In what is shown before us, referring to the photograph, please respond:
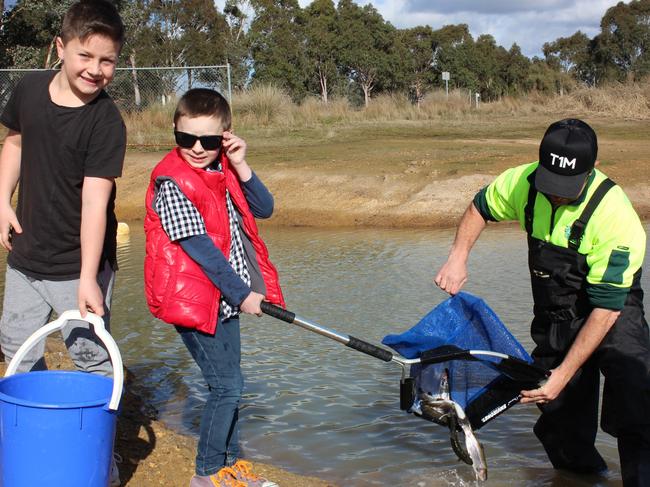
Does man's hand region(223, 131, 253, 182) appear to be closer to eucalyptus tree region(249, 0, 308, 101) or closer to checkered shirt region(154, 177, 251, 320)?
checkered shirt region(154, 177, 251, 320)

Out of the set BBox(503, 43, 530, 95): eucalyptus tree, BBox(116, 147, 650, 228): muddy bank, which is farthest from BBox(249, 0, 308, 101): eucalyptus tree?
BBox(116, 147, 650, 228): muddy bank

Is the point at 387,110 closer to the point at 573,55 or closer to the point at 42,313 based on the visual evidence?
the point at 42,313

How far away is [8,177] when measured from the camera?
3.85 metres

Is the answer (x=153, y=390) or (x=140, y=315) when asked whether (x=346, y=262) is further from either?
(x=153, y=390)

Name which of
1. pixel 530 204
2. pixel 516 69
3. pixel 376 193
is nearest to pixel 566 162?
pixel 530 204

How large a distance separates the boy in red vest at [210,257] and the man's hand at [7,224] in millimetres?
561

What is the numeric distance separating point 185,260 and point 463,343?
57.6 inches

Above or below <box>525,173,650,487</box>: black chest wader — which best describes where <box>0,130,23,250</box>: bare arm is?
above

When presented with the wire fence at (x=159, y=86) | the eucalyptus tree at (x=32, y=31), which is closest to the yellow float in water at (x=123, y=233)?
the wire fence at (x=159, y=86)

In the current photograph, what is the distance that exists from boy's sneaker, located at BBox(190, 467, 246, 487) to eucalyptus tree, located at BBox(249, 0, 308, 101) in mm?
39303

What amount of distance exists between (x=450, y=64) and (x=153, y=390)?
4652 cm

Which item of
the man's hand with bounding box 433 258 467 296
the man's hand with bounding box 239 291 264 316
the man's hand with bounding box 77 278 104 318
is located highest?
the man's hand with bounding box 77 278 104 318

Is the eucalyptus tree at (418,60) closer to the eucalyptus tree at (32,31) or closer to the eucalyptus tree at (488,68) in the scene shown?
the eucalyptus tree at (488,68)

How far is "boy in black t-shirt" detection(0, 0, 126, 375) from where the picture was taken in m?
3.58
